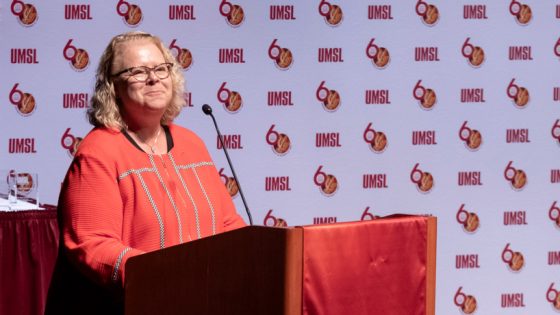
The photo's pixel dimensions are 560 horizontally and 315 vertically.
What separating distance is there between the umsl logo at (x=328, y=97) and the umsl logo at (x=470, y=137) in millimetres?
701

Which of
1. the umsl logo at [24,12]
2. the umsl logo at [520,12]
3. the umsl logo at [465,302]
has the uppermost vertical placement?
the umsl logo at [520,12]

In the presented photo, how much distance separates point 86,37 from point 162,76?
1.92 m

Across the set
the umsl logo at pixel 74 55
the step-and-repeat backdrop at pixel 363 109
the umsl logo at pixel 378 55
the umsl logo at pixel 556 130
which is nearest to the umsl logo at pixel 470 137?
the step-and-repeat backdrop at pixel 363 109

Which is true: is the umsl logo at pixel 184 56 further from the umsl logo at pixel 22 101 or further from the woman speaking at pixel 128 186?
the woman speaking at pixel 128 186

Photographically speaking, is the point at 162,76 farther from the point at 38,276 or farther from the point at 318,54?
the point at 318,54

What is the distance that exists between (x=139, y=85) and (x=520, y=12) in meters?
3.07

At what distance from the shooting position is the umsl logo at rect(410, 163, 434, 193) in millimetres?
4977

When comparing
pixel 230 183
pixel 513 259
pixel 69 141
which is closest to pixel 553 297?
pixel 513 259

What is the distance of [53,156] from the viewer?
4.39 meters

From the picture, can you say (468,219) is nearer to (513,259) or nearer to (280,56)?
(513,259)

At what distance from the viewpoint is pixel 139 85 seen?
2.53 metres

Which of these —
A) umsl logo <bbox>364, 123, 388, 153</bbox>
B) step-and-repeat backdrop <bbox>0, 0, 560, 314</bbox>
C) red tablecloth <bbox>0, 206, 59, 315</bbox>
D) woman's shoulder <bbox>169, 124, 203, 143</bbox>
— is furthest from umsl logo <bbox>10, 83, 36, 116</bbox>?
woman's shoulder <bbox>169, 124, 203, 143</bbox>

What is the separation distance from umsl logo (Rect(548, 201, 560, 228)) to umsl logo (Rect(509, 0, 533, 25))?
984mm

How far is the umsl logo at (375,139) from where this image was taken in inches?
192
